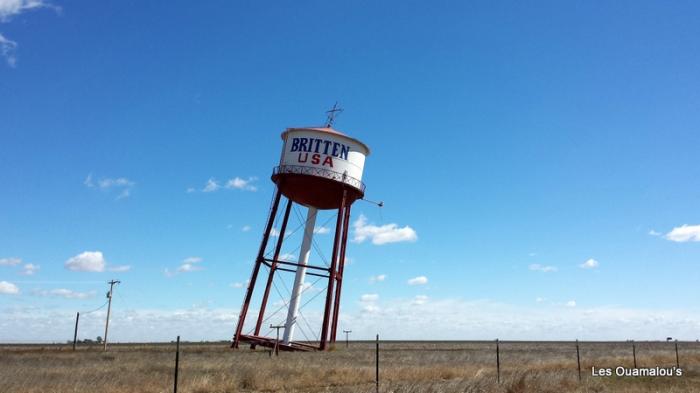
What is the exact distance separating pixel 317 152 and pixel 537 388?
913 inches

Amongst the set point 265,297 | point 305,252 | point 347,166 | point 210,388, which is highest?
point 347,166

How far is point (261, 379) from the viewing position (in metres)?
17.5

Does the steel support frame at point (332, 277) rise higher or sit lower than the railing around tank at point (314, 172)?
lower

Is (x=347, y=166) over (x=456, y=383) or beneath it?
over

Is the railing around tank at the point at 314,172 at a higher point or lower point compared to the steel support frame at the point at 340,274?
higher

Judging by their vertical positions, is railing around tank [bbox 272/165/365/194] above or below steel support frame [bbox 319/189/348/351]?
above

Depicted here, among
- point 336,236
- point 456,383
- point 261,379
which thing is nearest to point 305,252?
point 336,236

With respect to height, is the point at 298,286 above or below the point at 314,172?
below

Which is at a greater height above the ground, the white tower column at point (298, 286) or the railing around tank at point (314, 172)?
the railing around tank at point (314, 172)

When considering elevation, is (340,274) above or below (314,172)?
below

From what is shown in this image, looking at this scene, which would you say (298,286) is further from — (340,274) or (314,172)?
(314,172)

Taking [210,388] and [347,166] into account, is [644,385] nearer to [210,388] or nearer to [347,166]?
[210,388]

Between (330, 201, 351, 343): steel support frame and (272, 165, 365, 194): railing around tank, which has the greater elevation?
(272, 165, 365, 194): railing around tank

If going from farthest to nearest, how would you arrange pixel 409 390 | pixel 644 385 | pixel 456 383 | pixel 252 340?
pixel 252 340 < pixel 644 385 < pixel 456 383 < pixel 409 390
